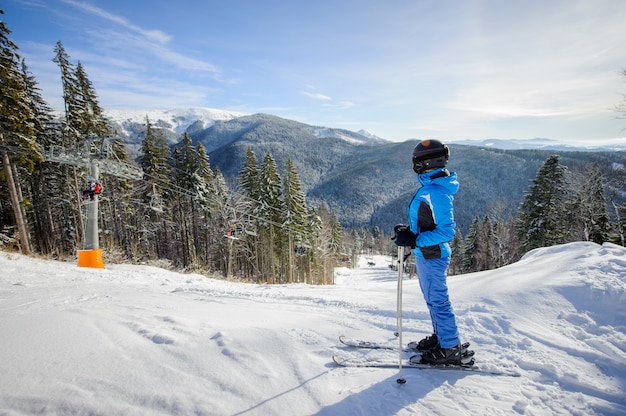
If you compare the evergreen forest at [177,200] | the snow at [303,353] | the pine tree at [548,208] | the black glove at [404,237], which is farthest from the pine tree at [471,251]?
the black glove at [404,237]

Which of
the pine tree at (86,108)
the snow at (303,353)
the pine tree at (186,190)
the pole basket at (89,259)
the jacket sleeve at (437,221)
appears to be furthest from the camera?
the pine tree at (186,190)

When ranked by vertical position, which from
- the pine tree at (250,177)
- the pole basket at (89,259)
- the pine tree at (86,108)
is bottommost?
the pole basket at (89,259)

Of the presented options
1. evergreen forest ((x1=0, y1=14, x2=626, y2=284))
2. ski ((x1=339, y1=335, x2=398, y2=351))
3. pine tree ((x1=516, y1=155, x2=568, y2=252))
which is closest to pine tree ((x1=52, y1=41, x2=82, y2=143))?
evergreen forest ((x1=0, y1=14, x2=626, y2=284))

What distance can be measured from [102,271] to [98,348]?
8.70 meters

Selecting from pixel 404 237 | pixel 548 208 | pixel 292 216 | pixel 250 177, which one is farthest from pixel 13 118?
pixel 548 208

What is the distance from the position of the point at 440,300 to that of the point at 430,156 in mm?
1820

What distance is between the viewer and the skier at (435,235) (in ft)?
11.2

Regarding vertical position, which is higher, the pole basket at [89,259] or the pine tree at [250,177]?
the pine tree at [250,177]

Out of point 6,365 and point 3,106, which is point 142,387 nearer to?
point 6,365

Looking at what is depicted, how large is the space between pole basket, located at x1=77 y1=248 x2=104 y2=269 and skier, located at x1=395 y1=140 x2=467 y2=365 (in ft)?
43.6

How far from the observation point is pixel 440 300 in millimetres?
3523

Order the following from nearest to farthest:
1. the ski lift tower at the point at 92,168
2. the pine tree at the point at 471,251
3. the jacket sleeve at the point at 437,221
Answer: the jacket sleeve at the point at 437,221 → the ski lift tower at the point at 92,168 → the pine tree at the point at 471,251

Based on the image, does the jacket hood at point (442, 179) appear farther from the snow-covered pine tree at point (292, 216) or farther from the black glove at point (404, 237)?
the snow-covered pine tree at point (292, 216)

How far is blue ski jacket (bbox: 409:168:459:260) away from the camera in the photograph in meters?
3.40
